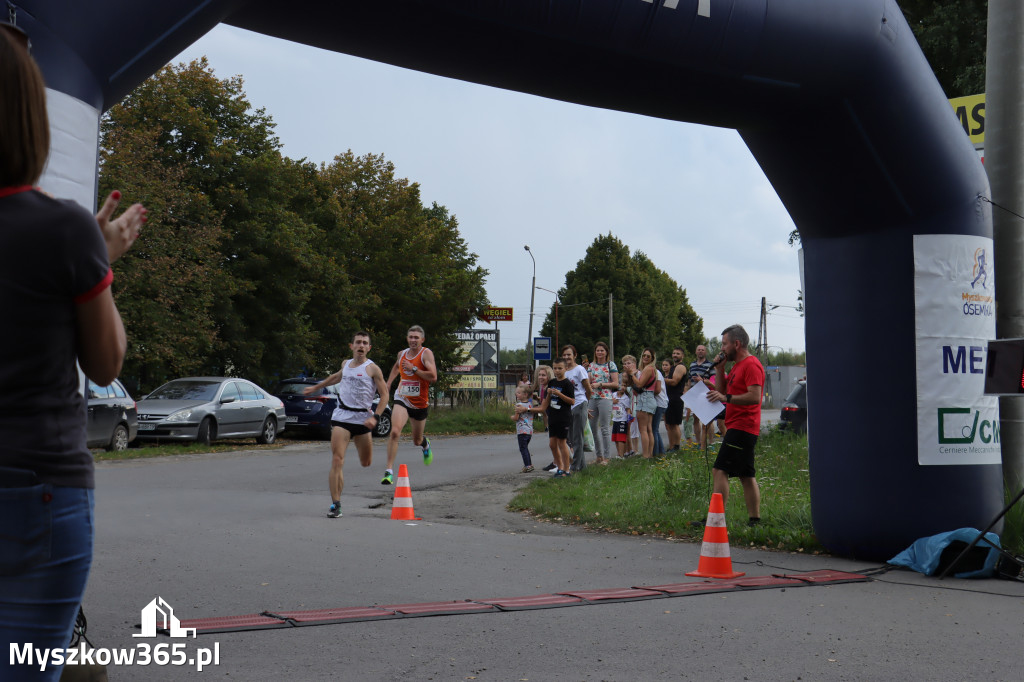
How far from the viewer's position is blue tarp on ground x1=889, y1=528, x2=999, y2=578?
7309mm

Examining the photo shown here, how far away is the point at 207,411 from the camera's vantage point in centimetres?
2177

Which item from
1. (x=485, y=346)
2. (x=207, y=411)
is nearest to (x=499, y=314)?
(x=485, y=346)

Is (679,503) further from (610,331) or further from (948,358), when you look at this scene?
(610,331)

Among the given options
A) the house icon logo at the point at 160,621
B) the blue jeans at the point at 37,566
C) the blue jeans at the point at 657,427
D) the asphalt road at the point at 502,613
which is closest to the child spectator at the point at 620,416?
the blue jeans at the point at 657,427

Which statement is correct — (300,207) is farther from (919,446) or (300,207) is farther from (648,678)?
(648,678)

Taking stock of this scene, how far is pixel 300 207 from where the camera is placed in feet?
115

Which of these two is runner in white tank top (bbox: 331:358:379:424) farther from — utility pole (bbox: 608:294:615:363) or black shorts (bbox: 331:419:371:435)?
utility pole (bbox: 608:294:615:363)

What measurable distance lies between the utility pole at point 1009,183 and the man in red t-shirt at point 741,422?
7.05 feet

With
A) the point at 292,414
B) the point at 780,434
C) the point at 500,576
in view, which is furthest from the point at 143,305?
the point at 500,576

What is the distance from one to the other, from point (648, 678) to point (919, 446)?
4.16 m

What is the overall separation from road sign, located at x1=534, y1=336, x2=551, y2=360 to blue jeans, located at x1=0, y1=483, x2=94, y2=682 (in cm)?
3378

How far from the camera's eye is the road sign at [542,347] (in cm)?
3625

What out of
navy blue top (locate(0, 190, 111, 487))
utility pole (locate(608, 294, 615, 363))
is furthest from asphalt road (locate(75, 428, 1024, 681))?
utility pole (locate(608, 294, 615, 363))

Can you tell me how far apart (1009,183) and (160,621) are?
25.3ft
